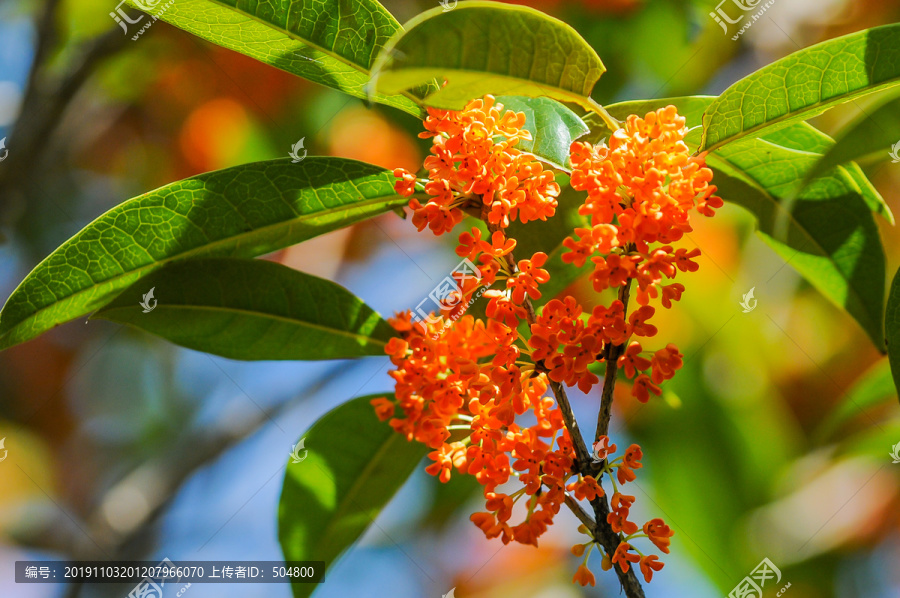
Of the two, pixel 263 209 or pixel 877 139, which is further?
pixel 263 209

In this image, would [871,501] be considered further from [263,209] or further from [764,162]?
[263,209]

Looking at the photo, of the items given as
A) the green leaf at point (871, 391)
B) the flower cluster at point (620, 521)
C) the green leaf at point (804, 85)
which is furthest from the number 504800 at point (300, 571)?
the green leaf at point (871, 391)

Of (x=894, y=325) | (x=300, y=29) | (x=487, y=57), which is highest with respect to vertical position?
(x=300, y=29)

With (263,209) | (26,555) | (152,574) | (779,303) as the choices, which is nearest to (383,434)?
(263,209)

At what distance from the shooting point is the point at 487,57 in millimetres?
768

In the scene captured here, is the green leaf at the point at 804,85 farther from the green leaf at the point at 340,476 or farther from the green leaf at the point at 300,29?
the green leaf at the point at 340,476

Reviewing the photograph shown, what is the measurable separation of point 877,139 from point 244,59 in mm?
2452

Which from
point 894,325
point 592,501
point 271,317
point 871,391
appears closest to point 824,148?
point 894,325

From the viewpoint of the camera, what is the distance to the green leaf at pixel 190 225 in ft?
3.19

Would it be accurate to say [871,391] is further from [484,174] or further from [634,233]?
[484,174]

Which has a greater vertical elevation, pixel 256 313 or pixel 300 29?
pixel 300 29

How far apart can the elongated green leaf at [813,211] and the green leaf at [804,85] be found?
0.39ft

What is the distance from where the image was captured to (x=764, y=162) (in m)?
1.06

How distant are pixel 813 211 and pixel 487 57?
2.38 feet
